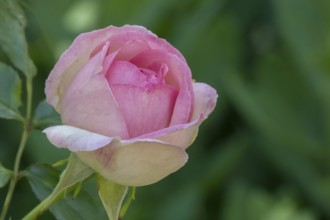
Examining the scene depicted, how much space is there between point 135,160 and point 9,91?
0.20 m

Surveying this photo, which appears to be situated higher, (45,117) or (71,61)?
(71,61)

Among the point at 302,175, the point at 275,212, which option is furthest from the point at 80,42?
the point at 302,175

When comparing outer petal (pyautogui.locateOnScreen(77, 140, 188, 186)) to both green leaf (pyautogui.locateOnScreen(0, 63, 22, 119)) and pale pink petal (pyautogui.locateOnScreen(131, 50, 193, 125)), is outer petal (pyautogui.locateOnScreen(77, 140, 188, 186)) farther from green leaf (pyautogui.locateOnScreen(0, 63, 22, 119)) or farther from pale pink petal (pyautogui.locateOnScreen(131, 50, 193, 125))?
green leaf (pyautogui.locateOnScreen(0, 63, 22, 119))

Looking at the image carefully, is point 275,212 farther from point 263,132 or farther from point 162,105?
point 162,105

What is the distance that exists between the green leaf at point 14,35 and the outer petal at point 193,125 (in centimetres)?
17

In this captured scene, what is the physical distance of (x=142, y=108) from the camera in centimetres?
58

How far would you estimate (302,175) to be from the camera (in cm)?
197

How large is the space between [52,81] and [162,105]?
0.08 meters

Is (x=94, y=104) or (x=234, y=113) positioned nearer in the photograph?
(x=94, y=104)

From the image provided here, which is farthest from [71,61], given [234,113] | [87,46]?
[234,113]

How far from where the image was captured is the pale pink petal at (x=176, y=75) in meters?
0.58

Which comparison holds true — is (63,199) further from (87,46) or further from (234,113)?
(234,113)

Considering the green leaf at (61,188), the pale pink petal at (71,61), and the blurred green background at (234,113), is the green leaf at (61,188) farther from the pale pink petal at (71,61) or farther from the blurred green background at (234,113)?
the blurred green background at (234,113)

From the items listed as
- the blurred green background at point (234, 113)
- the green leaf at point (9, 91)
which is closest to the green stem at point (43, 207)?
the green leaf at point (9, 91)
